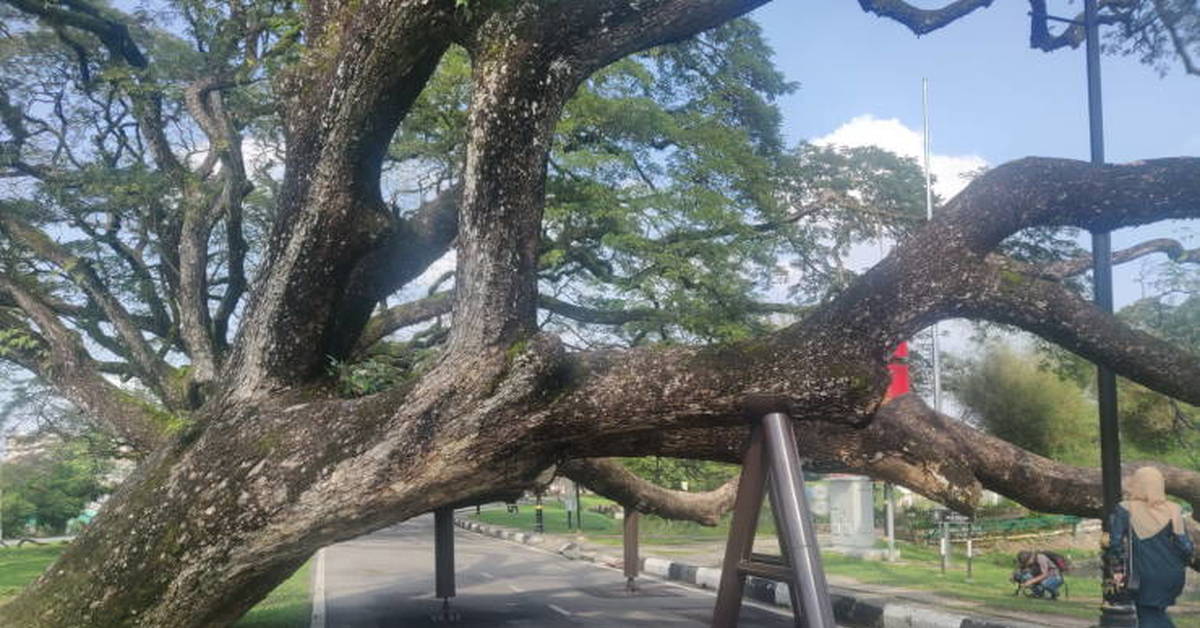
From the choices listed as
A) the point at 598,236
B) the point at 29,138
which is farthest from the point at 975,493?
the point at 29,138

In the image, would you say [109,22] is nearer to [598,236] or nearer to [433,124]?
[433,124]

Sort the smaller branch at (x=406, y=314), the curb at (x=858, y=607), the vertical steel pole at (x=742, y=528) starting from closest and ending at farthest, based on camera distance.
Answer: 1. the vertical steel pole at (x=742, y=528)
2. the curb at (x=858, y=607)
3. the smaller branch at (x=406, y=314)

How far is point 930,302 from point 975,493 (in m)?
3.56

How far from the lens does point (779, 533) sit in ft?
13.4

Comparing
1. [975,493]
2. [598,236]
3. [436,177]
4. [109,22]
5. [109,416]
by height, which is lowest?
[975,493]

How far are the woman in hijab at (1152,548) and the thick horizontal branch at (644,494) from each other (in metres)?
5.09

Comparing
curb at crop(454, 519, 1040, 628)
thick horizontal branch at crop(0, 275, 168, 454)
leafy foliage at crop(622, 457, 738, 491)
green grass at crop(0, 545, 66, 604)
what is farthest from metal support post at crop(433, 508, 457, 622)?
green grass at crop(0, 545, 66, 604)

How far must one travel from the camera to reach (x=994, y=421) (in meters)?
25.9

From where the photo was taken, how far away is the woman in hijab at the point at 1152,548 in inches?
223

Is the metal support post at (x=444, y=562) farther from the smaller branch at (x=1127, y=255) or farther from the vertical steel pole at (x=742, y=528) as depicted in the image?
the vertical steel pole at (x=742, y=528)

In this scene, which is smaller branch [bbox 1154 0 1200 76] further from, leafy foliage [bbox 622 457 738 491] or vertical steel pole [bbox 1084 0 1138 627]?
leafy foliage [bbox 622 457 738 491]

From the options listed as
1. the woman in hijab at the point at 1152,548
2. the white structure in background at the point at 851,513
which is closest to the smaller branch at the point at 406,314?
the woman in hijab at the point at 1152,548

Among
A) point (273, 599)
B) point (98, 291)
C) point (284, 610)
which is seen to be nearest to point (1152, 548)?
point (284, 610)

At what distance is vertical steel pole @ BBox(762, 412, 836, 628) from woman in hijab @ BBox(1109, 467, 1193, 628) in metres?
2.68
